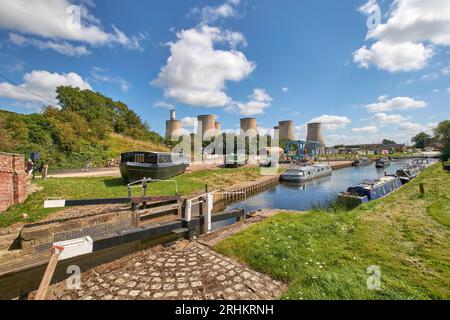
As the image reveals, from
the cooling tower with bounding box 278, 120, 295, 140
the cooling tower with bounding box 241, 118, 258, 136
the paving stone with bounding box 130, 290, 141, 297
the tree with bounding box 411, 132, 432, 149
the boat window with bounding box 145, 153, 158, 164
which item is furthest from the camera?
the tree with bounding box 411, 132, 432, 149

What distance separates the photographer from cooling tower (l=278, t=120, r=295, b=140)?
220 ft

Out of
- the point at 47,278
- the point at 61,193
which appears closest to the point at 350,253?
the point at 47,278

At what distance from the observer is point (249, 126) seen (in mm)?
58156

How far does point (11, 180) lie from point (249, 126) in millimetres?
53766

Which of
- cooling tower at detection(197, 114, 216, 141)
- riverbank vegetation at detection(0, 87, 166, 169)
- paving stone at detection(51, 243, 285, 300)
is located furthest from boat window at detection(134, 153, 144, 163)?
cooling tower at detection(197, 114, 216, 141)

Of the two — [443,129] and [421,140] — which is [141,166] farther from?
[421,140]

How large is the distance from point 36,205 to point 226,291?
8.53 metres

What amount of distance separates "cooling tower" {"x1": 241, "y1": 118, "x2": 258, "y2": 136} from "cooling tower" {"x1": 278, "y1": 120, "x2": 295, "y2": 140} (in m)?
13.5

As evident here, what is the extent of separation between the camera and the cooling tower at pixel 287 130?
67.1 m

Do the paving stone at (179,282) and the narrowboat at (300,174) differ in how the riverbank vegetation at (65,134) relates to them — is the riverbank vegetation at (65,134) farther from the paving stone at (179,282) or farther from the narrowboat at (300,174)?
the narrowboat at (300,174)

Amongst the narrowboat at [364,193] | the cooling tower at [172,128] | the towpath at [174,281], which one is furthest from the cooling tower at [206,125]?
the towpath at [174,281]

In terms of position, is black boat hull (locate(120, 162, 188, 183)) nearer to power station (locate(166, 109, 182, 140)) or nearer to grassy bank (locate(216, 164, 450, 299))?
grassy bank (locate(216, 164, 450, 299))

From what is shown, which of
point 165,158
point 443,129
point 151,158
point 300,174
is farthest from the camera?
point 443,129

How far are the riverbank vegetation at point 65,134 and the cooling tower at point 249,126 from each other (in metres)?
33.7
